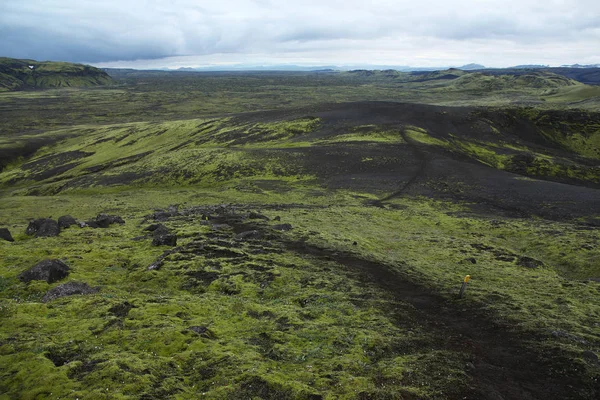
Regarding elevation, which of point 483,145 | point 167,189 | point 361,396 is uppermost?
point 483,145

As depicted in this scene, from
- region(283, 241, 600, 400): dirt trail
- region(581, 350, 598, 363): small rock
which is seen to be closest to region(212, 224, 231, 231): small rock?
region(283, 241, 600, 400): dirt trail

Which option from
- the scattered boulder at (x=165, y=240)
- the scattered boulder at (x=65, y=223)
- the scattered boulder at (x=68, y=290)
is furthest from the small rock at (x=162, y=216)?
the scattered boulder at (x=68, y=290)

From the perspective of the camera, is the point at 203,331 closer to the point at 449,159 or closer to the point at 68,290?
the point at 68,290

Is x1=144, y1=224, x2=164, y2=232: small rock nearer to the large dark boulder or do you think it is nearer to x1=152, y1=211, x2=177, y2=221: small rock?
x1=152, y1=211, x2=177, y2=221: small rock

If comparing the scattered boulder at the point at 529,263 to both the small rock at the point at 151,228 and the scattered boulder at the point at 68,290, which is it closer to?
the scattered boulder at the point at 68,290

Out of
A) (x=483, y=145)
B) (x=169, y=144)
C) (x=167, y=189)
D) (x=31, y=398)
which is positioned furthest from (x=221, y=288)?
(x=169, y=144)

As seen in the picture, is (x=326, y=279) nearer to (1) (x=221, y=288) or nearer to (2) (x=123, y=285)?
(1) (x=221, y=288)
